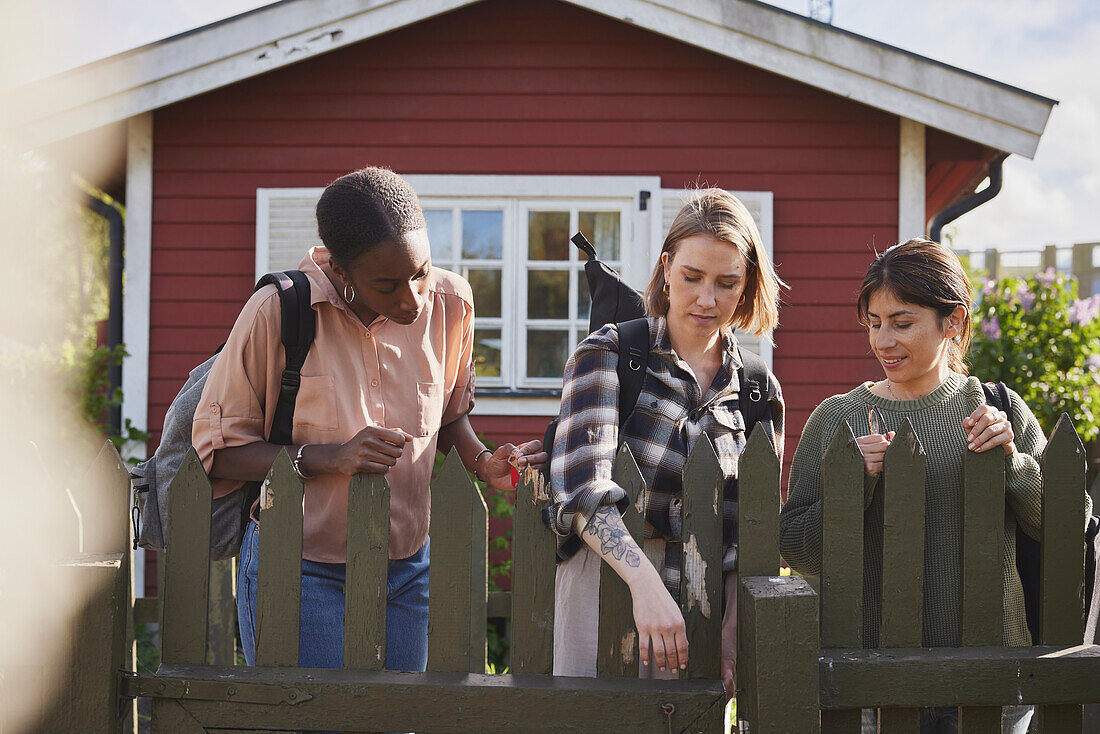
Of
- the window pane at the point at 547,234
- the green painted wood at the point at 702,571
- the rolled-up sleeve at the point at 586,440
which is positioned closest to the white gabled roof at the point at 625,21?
the window pane at the point at 547,234

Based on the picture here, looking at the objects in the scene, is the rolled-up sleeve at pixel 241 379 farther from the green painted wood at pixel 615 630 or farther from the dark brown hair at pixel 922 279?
the dark brown hair at pixel 922 279

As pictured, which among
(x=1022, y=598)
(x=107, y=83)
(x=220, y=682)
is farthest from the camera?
(x=107, y=83)

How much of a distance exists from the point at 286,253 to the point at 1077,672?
17.7 feet

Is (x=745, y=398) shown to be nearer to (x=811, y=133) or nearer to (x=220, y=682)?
(x=220, y=682)

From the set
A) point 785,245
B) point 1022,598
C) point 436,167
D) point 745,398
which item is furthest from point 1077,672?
point 436,167

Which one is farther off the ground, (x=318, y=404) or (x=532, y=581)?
(x=318, y=404)

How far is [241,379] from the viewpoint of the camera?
1.91 meters

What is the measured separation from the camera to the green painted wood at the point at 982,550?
1977mm

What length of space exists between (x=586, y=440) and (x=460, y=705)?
601 millimetres

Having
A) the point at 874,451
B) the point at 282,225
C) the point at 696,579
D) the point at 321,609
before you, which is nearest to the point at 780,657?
the point at 696,579

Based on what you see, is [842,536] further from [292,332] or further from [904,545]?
[292,332]

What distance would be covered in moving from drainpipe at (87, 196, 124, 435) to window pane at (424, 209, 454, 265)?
7.46 ft

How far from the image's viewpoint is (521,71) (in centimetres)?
634

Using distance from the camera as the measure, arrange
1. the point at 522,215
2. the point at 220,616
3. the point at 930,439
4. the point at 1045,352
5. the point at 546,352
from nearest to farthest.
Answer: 1. the point at 930,439
2. the point at 220,616
3. the point at 522,215
4. the point at 546,352
5. the point at 1045,352
